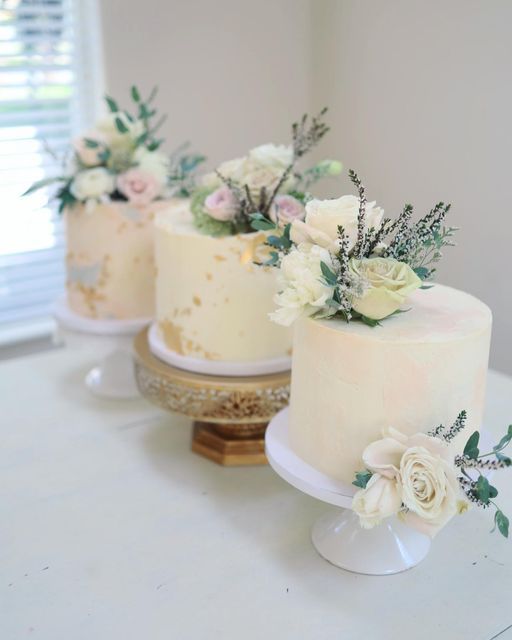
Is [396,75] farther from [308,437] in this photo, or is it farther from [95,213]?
[308,437]

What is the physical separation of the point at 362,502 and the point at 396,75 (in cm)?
148

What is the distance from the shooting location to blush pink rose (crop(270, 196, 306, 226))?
3.80 feet

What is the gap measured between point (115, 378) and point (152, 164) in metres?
0.43

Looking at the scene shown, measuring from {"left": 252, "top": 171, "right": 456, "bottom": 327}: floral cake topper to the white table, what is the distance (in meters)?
0.32

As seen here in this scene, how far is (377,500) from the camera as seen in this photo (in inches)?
33.4

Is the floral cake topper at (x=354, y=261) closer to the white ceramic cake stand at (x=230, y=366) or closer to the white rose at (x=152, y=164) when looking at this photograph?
the white ceramic cake stand at (x=230, y=366)

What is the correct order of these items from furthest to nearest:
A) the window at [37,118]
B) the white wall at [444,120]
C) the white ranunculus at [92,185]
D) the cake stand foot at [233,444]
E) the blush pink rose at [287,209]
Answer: the window at [37,118] → the white wall at [444,120] → the white ranunculus at [92,185] → the cake stand foot at [233,444] → the blush pink rose at [287,209]

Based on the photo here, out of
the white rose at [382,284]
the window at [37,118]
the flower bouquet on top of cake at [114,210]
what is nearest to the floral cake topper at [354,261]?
the white rose at [382,284]

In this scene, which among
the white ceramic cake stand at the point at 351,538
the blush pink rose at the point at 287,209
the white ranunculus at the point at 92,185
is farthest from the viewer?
the white ranunculus at the point at 92,185

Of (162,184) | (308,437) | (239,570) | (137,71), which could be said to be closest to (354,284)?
(308,437)

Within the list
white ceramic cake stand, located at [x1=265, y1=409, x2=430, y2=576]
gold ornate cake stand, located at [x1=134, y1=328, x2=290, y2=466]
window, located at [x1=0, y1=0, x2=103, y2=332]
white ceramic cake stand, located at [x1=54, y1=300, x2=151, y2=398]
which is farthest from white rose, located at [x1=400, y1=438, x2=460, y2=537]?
window, located at [x1=0, y1=0, x2=103, y2=332]

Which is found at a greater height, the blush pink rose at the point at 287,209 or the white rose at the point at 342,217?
the white rose at the point at 342,217

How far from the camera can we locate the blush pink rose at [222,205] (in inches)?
47.3

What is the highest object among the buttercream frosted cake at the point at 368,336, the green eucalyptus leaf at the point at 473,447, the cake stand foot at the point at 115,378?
the buttercream frosted cake at the point at 368,336
